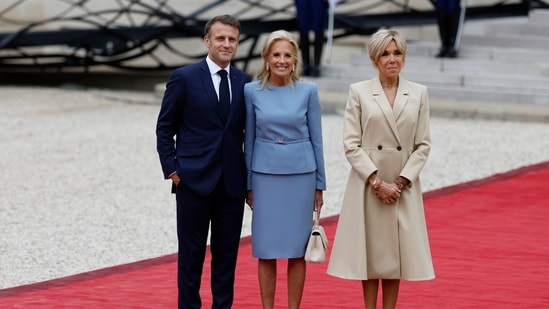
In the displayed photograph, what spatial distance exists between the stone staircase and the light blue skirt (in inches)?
407

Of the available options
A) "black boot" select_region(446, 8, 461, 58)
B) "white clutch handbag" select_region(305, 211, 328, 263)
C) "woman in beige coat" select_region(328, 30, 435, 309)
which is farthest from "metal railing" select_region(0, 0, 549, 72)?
"white clutch handbag" select_region(305, 211, 328, 263)

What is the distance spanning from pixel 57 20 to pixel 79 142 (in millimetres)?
6320

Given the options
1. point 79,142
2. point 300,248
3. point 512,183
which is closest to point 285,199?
point 300,248

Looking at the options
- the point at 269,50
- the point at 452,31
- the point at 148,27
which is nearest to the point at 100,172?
the point at 269,50

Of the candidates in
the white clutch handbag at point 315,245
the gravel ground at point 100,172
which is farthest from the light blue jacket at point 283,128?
the gravel ground at point 100,172

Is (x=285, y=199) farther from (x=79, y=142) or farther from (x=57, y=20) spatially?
(x=57, y=20)

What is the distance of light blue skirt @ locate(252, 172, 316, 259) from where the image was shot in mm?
6230

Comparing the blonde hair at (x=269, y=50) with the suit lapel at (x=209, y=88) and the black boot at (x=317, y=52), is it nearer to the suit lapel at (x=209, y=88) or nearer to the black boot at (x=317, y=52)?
the suit lapel at (x=209, y=88)

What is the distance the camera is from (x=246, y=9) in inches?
799

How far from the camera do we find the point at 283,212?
6.23 metres

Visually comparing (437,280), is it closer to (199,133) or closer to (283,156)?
(283,156)

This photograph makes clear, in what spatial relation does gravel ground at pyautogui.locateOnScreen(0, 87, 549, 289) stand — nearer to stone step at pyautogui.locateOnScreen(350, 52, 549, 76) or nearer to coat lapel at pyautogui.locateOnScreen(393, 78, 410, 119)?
stone step at pyautogui.locateOnScreen(350, 52, 549, 76)

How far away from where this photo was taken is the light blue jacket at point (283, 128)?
6176mm

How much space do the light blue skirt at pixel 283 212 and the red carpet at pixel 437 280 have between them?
756mm
